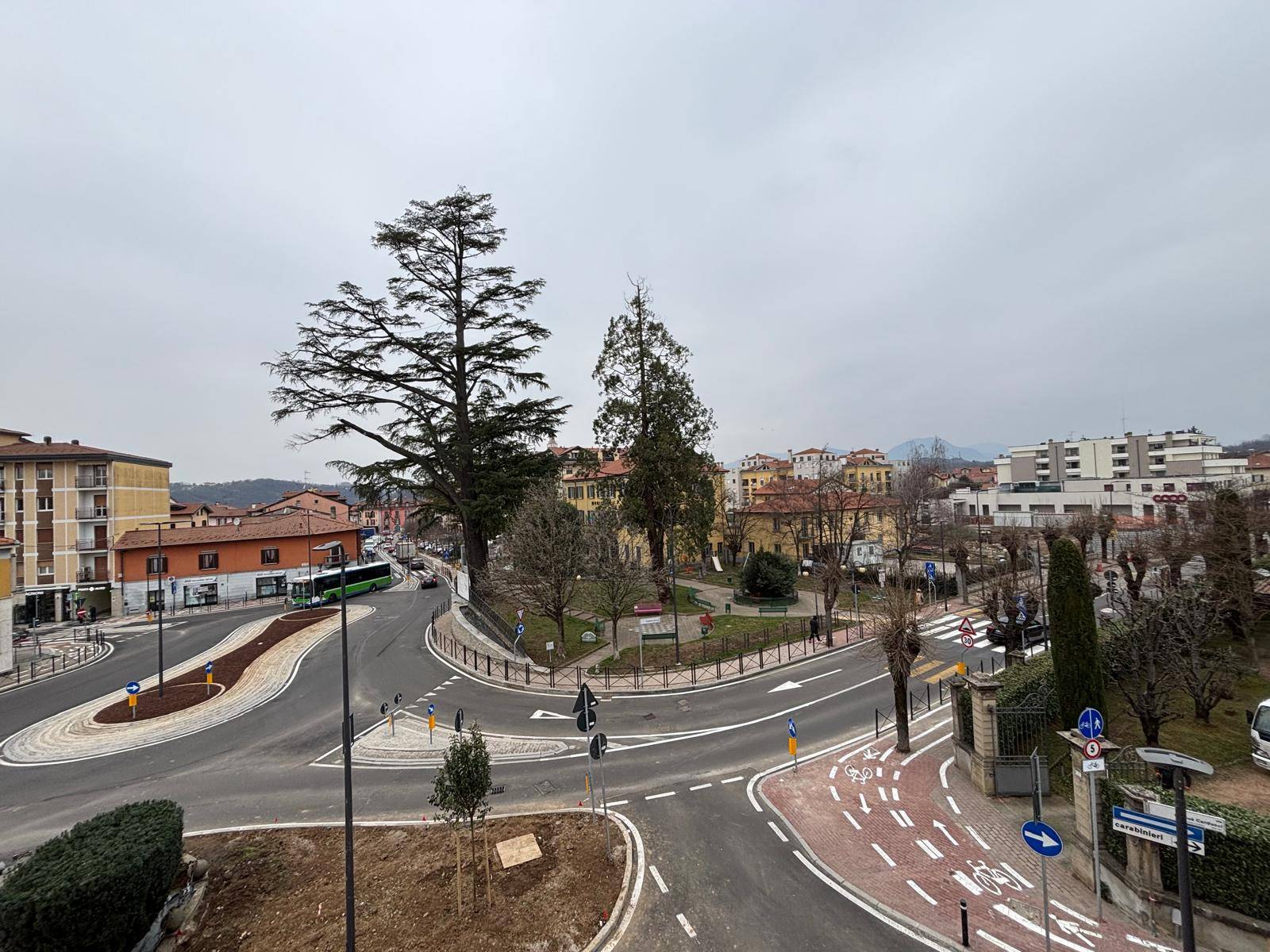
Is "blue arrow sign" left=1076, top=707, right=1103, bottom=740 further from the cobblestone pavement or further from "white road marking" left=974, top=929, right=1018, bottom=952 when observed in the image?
the cobblestone pavement

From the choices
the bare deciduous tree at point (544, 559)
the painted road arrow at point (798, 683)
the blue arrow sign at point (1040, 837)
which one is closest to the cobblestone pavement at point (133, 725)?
the bare deciduous tree at point (544, 559)

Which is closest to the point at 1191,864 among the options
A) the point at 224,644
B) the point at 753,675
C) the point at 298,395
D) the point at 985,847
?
the point at 985,847

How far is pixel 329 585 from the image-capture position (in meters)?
38.5

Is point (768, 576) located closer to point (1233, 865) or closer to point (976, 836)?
point (976, 836)

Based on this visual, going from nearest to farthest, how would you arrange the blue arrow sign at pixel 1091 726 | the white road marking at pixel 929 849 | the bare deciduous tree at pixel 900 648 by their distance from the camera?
the blue arrow sign at pixel 1091 726
the white road marking at pixel 929 849
the bare deciduous tree at pixel 900 648

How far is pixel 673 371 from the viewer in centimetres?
3053

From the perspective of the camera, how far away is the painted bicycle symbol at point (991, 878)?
8.98 meters

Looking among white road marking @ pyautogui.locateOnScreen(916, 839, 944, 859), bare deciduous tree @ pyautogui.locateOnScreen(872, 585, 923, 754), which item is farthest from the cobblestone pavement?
bare deciduous tree @ pyautogui.locateOnScreen(872, 585, 923, 754)

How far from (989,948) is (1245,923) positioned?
344 cm

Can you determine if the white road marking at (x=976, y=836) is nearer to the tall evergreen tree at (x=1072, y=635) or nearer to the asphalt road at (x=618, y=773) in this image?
the asphalt road at (x=618, y=773)

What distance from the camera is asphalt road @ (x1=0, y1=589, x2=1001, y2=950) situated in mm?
8641

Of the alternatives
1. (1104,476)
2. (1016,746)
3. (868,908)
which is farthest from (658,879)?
(1104,476)

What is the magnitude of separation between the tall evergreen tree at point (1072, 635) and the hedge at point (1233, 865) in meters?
4.59

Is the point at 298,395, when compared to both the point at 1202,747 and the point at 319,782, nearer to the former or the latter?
the point at 319,782
